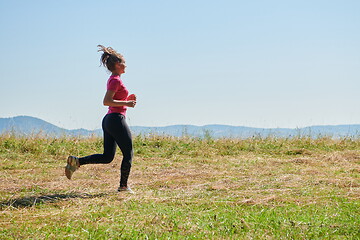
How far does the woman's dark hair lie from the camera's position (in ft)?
21.9

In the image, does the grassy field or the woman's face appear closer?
the grassy field

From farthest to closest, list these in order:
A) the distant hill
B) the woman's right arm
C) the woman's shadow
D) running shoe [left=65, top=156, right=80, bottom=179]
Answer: the distant hill < running shoe [left=65, top=156, right=80, bottom=179] < the woman's right arm < the woman's shadow

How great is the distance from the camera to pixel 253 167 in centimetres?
1026

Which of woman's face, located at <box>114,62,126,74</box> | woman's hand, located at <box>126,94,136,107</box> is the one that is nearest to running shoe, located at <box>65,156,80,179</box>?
woman's hand, located at <box>126,94,136,107</box>

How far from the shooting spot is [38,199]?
642 cm

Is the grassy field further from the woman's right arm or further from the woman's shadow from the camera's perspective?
the woman's right arm

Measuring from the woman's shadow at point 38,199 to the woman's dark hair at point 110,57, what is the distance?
6.64 feet

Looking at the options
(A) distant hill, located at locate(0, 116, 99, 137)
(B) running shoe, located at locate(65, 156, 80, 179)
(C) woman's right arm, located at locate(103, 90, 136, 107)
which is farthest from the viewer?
(A) distant hill, located at locate(0, 116, 99, 137)

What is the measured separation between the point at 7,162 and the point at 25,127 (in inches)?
145

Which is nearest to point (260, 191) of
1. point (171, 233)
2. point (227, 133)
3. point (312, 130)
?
point (171, 233)

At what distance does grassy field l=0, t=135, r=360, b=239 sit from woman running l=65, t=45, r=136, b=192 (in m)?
0.54

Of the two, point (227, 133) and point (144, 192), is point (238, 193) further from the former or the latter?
point (227, 133)

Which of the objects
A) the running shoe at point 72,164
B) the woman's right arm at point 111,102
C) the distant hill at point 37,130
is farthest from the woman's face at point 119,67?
the distant hill at point 37,130

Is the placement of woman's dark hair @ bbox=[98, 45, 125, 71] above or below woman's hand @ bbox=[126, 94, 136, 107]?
above
